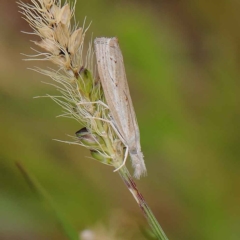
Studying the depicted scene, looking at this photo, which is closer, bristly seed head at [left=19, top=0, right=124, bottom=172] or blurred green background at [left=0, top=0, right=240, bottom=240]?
bristly seed head at [left=19, top=0, right=124, bottom=172]

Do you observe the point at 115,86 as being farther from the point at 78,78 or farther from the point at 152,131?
the point at 152,131

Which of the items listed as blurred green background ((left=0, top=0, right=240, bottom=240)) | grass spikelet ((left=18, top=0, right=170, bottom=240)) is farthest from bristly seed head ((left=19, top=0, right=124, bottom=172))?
blurred green background ((left=0, top=0, right=240, bottom=240))

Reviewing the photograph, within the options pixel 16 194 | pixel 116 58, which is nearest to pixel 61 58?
pixel 116 58

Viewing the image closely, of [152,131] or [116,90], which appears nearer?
[116,90]

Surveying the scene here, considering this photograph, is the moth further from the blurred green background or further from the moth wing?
the blurred green background

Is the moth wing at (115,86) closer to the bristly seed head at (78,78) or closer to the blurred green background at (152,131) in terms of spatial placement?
the bristly seed head at (78,78)

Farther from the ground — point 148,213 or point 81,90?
point 81,90

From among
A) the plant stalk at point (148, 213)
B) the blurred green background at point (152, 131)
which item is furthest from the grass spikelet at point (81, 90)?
the blurred green background at point (152, 131)

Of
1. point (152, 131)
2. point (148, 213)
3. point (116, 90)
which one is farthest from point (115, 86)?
point (152, 131)
